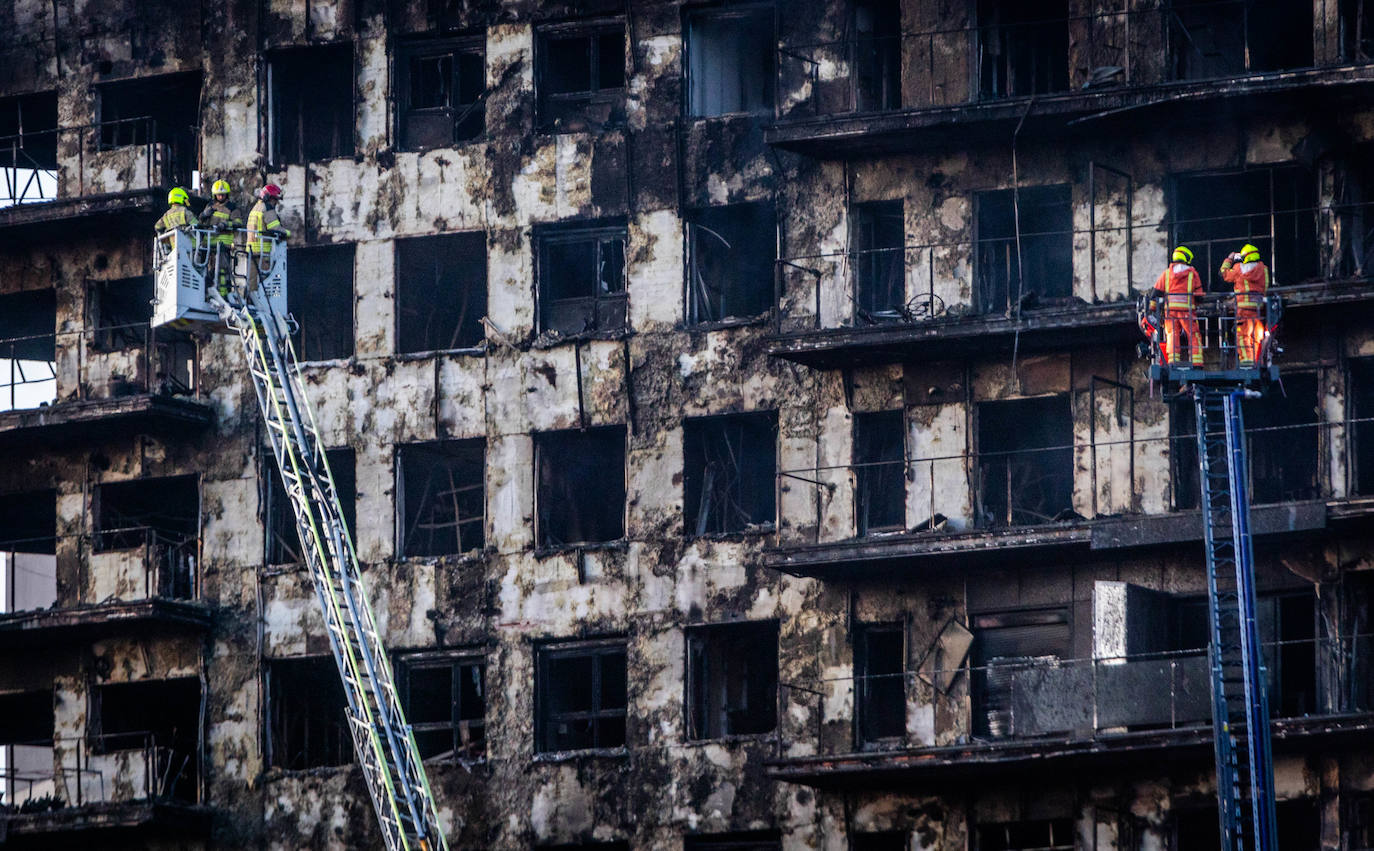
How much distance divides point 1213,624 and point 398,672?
42.6ft

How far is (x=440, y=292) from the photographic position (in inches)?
1946

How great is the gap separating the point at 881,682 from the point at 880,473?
9.79 feet

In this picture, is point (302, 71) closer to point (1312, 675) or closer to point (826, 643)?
point (826, 643)

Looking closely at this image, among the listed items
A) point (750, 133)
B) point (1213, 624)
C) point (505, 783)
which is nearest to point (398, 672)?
point (505, 783)

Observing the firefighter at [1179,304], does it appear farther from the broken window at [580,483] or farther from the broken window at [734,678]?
the broken window at [580,483]

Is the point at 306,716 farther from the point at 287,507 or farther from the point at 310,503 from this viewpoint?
the point at 310,503

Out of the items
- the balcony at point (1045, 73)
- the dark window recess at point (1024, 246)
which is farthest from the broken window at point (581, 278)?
the dark window recess at point (1024, 246)

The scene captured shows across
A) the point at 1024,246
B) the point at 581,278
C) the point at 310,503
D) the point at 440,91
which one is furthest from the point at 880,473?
the point at 440,91

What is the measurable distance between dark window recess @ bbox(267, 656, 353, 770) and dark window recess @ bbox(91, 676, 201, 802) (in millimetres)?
1197

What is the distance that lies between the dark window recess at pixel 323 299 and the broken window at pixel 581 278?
10.5 ft

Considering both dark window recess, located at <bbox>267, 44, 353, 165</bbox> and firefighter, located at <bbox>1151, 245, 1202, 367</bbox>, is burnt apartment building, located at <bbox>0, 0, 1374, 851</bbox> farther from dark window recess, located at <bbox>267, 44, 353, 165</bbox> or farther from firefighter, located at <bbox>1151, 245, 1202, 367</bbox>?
firefighter, located at <bbox>1151, 245, 1202, 367</bbox>

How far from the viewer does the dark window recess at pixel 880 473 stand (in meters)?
46.2

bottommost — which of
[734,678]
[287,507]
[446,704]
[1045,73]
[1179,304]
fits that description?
[446,704]

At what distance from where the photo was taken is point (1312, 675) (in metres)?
43.9
